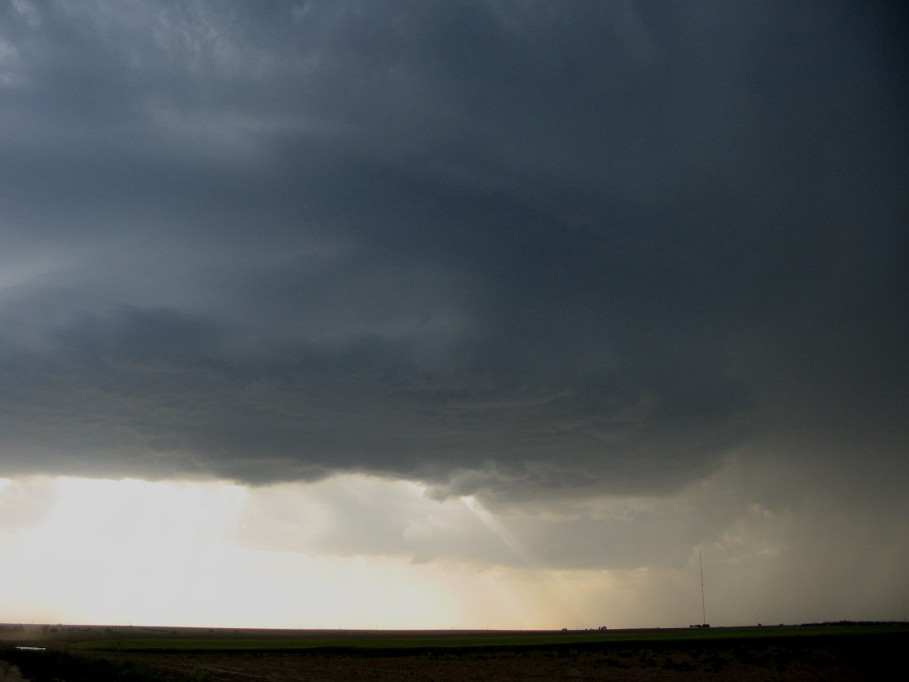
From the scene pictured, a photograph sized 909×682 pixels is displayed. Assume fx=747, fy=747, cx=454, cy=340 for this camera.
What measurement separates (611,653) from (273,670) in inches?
1677

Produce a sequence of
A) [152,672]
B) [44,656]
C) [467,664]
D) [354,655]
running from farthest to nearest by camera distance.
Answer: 1. [354,655]
2. [44,656]
3. [467,664]
4. [152,672]

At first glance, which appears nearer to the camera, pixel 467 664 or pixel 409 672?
pixel 409 672

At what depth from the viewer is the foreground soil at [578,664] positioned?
219 feet

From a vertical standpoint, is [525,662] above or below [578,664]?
below

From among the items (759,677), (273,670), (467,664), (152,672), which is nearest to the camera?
(759,677)

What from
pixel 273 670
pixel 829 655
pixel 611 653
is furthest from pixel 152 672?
pixel 829 655

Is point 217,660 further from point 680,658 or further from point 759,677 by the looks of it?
point 759,677

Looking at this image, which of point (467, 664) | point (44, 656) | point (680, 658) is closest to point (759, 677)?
point (680, 658)

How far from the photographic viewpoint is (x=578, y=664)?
260ft

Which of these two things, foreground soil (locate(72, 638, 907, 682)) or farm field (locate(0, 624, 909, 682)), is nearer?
foreground soil (locate(72, 638, 907, 682))

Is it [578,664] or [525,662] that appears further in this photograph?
[525,662]

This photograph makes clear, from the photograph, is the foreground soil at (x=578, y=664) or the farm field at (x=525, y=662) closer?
the foreground soil at (x=578, y=664)

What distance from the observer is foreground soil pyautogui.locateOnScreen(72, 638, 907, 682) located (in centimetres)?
6669

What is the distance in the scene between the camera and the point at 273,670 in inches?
2987
